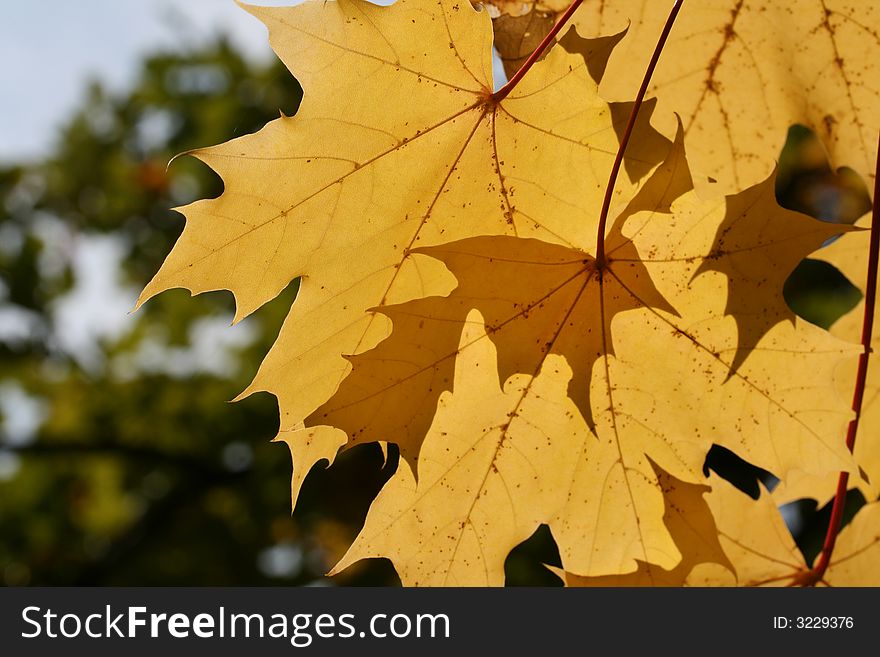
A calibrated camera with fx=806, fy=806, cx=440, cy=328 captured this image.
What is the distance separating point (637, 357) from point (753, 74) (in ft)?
1.32

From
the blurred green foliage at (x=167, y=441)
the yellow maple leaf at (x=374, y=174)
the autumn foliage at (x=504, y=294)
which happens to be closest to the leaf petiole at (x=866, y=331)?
the autumn foliage at (x=504, y=294)

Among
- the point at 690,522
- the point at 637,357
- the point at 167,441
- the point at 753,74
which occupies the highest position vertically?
the point at 167,441

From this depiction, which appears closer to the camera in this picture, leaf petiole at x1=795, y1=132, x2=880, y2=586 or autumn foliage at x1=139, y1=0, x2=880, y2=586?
autumn foliage at x1=139, y1=0, x2=880, y2=586

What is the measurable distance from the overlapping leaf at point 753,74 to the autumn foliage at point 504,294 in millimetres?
129

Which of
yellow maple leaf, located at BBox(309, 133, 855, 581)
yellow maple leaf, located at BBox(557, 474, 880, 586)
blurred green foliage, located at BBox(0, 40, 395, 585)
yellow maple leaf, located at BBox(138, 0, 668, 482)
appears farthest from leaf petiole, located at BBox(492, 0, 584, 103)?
blurred green foliage, located at BBox(0, 40, 395, 585)

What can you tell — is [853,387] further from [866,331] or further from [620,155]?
[620,155]

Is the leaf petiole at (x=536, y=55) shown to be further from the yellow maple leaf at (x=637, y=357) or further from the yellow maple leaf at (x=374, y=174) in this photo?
the yellow maple leaf at (x=637, y=357)

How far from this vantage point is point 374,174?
0.78m

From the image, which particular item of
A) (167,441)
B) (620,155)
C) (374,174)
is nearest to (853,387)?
(620,155)

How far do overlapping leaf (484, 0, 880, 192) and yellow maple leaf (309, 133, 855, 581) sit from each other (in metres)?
0.20

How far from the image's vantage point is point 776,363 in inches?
29.3

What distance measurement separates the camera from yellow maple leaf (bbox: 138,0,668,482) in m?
0.74

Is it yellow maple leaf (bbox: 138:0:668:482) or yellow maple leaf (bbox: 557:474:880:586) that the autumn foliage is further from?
yellow maple leaf (bbox: 557:474:880:586)

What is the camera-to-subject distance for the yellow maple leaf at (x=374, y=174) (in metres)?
0.74
